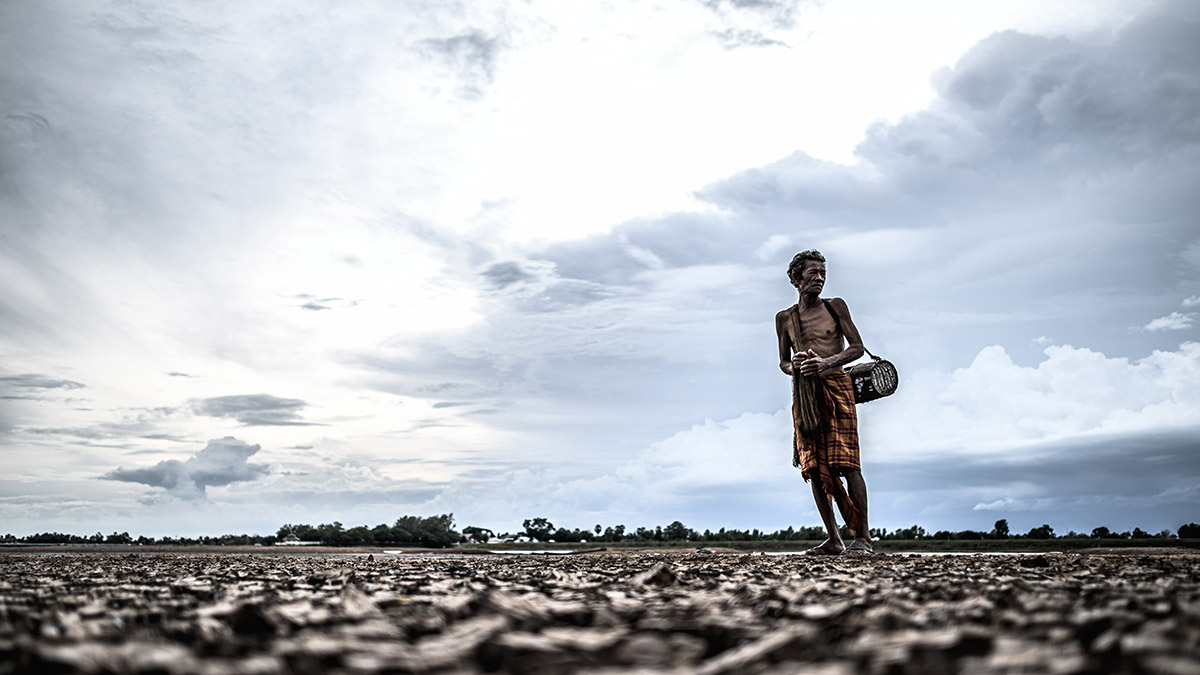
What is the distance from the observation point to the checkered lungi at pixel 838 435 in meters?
7.48

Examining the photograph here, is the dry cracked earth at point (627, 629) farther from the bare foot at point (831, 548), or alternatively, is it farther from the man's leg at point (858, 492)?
the man's leg at point (858, 492)

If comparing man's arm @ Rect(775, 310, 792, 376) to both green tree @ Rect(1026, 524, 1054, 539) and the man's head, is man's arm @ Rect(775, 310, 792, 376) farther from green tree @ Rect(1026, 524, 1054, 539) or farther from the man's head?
green tree @ Rect(1026, 524, 1054, 539)

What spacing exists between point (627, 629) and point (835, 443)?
608 cm

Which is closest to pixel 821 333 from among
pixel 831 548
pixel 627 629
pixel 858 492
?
pixel 858 492

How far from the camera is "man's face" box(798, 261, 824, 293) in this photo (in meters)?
8.00

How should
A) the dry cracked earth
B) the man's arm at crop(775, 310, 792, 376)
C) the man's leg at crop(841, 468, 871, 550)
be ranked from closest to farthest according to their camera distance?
the dry cracked earth
the man's leg at crop(841, 468, 871, 550)
the man's arm at crop(775, 310, 792, 376)

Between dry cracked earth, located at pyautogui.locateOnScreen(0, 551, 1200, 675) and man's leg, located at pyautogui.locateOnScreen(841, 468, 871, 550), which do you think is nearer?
dry cracked earth, located at pyautogui.locateOnScreen(0, 551, 1200, 675)

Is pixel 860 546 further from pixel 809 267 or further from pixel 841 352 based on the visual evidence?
pixel 809 267

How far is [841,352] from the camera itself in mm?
7887

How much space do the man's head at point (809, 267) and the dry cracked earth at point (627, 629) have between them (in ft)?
16.7

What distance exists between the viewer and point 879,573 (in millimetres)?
3910

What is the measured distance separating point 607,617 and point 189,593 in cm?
208

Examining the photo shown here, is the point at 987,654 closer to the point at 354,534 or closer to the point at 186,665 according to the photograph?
the point at 186,665

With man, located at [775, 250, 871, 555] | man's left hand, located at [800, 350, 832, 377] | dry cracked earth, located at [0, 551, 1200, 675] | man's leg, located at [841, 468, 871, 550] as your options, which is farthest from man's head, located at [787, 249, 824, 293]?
dry cracked earth, located at [0, 551, 1200, 675]
